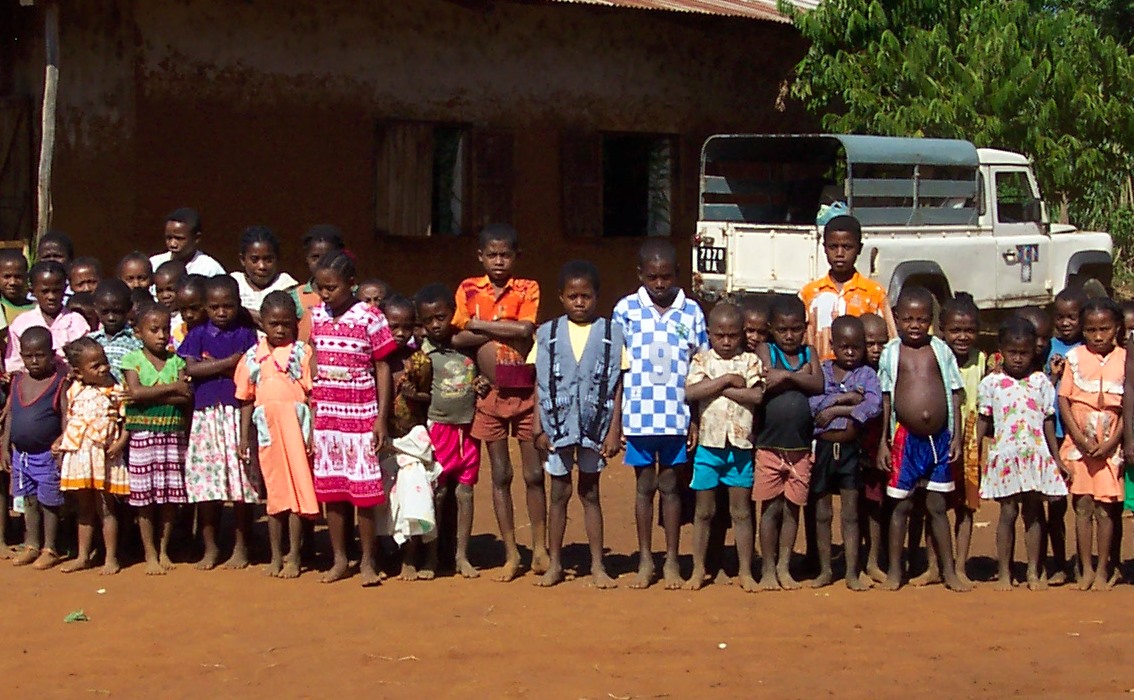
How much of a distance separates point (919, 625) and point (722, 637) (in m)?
0.84

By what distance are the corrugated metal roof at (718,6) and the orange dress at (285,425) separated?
7.30 m

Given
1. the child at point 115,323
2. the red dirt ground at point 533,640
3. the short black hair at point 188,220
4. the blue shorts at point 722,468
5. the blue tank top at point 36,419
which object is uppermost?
the short black hair at point 188,220

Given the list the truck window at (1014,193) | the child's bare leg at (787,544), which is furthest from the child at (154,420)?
the truck window at (1014,193)

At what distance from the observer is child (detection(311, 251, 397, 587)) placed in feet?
21.9

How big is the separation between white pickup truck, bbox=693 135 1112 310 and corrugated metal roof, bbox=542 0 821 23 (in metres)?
1.56

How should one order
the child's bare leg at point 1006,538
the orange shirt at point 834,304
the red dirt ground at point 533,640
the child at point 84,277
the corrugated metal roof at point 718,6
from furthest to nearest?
the corrugated metal roof at point 718,6
the child at point 84,277
the orange shirt at point 834,304
the child's bare leg at point 1006,538
the red dirt ground at point 533,640

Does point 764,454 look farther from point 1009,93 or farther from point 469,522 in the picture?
point 1009,93

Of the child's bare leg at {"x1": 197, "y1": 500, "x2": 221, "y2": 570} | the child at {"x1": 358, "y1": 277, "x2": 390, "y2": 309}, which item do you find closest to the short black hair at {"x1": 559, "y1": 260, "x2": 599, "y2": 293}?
the child at {"x1": 358, "y1": 277, "x2": 390, "y2": 309}

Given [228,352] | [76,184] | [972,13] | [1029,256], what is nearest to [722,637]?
[228,352]

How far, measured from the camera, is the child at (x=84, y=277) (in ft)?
25.4

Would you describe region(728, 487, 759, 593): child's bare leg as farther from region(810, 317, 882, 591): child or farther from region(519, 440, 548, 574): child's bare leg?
region(519, 440, 548, 574): child's bare leg

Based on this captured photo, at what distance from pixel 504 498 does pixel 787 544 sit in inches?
50.4

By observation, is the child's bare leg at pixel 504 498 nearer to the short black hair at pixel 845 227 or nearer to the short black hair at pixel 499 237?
the short black hair at pixel 499 237

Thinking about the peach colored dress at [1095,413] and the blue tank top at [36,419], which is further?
the blue tank top at [36,419]
